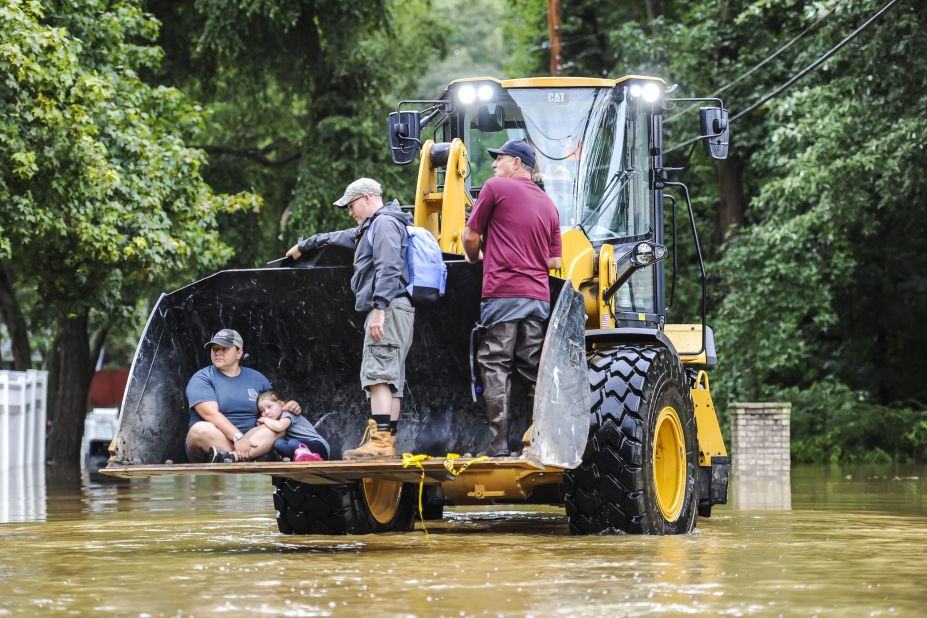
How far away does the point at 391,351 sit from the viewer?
33.3ft

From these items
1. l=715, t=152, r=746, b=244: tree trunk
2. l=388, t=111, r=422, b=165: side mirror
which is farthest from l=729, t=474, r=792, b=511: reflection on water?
l=715, t=152, r=746, b=244: tree trunk

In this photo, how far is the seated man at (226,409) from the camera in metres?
10.6

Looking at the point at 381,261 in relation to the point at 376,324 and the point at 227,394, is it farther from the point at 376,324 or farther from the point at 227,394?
the point at 227,394

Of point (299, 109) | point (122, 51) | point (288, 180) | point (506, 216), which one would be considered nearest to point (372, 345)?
point (506, 216)

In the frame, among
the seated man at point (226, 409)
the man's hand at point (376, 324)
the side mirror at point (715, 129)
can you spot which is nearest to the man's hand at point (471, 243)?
the man's hand at point (376, 324)

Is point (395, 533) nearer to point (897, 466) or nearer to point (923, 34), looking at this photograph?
point (923, 34)

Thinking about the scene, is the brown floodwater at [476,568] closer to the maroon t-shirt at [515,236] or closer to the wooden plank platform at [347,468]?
the wooden plank platform at [347,468]

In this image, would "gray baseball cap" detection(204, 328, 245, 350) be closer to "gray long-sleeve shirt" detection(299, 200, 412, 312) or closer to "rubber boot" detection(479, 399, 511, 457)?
"gray long-sleeve shirt" detection(299, 200, 412, 312)

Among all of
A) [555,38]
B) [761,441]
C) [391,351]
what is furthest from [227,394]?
[555,38]

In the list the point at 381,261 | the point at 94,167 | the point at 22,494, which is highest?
the point at 94,167

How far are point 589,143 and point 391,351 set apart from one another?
8.91ft

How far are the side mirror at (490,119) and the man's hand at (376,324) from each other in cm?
251

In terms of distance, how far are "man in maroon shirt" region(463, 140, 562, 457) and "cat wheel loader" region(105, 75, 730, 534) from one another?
220 millimetres

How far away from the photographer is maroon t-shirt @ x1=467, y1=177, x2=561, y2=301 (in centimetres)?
1005
